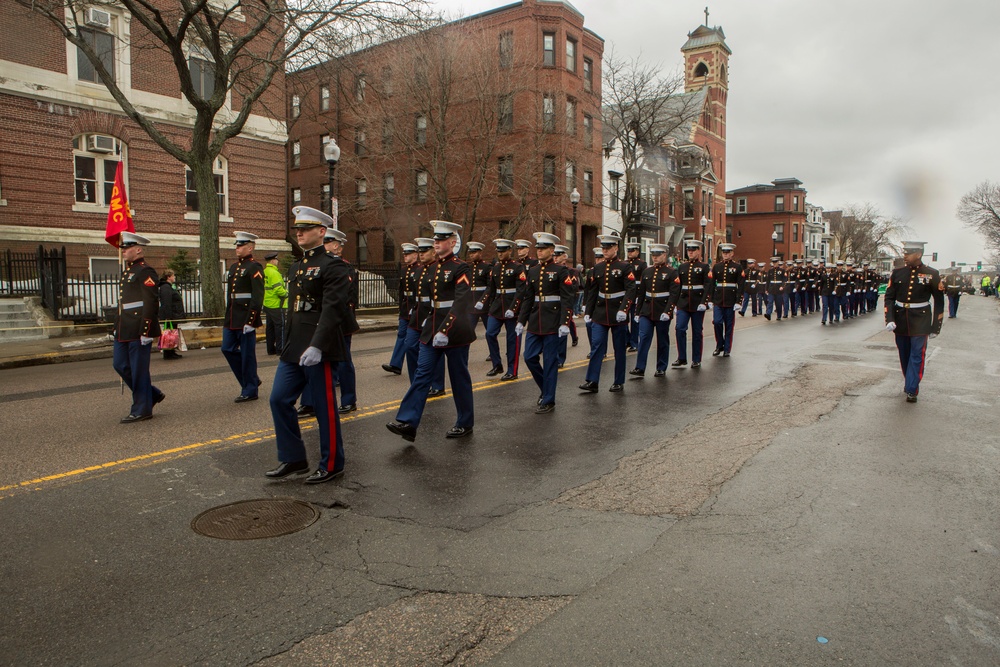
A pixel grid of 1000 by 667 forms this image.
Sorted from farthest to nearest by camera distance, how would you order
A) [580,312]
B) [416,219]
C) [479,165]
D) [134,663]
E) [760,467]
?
[416,219]
[479,165]
[580,312]
[760,467]
[134,663]

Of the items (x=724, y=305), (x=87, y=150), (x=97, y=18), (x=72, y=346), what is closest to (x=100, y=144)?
(x=87, y=150)

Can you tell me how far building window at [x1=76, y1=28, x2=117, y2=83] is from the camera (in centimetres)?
2370

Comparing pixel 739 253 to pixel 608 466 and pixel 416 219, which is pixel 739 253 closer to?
pixel 416 219

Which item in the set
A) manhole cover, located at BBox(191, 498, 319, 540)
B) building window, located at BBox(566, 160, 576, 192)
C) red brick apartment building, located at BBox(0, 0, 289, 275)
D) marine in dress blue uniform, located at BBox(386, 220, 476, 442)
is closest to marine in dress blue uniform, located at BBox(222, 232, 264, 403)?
marine in dress blue uniform, located at BBox(386, 220, 476, 442)

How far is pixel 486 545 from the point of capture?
14.1ft

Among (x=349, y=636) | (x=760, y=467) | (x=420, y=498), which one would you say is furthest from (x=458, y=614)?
(x=760, y=467)

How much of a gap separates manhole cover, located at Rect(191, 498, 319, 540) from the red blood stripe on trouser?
566 mm

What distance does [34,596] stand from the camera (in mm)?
3631

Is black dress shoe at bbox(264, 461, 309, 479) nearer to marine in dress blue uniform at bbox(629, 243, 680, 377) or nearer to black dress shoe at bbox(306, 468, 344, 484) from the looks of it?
black dress shoe at bbox(306, 468, 344, 484)

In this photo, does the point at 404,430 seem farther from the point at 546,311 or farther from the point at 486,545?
the point at 546,311

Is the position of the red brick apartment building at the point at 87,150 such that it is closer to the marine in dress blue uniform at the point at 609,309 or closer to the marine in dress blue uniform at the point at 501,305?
the marine in dress blue uniform at the point at 501,305

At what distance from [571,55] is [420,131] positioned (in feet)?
34.8

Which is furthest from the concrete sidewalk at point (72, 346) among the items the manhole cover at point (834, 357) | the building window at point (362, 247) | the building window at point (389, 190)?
the building window at point (362, 247)

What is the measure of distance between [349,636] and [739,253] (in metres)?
89.3
